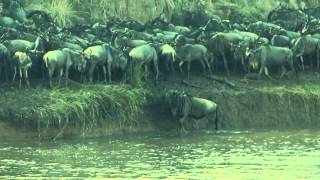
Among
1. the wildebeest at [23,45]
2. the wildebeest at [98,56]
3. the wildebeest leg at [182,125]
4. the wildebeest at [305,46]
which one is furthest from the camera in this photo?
the wildebeest at [305,46]

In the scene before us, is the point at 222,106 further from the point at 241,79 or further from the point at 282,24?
the point at 282,24

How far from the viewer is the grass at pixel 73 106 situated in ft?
78.0

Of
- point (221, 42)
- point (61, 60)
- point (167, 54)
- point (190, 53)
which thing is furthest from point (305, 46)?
point (61, 60)

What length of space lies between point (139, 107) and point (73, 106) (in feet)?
6.17

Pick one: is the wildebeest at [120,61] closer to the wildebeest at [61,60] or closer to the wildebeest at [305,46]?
the wildebeest at [61,60]

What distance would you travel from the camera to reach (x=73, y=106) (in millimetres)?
24281

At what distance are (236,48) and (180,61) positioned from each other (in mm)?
1702

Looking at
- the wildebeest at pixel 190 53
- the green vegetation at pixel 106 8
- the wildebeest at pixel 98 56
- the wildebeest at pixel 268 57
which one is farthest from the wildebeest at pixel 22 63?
the green vegetation at pixel 106 8

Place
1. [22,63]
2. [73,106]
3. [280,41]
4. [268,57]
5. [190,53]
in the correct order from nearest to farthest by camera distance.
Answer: [73,106], [22,63], [190,53], [268,57], [280,41]

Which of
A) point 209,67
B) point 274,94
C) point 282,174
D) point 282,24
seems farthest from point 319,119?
point 282,174

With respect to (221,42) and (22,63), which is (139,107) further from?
(221,42)

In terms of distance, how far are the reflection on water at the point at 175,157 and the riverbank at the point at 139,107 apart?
642 mm

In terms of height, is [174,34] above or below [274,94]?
above

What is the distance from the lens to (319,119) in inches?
1081
